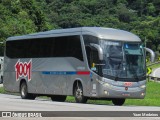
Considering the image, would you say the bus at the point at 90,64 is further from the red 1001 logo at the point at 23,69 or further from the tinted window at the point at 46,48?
the red 1001 logo at the point at 23,69

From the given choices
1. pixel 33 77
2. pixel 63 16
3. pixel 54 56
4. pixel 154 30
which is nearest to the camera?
pixel 54 56

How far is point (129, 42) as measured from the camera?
2580 centimetres

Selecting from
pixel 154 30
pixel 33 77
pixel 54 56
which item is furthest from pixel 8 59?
pixel 154 30

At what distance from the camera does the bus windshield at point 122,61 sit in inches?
980

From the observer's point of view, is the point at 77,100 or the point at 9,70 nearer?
the point at 77,100

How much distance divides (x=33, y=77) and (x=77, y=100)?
4.75 m

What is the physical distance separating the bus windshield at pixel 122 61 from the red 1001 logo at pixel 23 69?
21.7 ft

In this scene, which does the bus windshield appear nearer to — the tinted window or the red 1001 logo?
the tinted window

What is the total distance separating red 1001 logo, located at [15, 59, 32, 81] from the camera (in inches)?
1201

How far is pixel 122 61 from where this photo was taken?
25.1 m

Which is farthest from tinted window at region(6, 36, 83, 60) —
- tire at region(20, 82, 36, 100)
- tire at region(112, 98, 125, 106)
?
tire at region(112, 98, 125, 106)

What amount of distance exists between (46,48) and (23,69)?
2.79 m

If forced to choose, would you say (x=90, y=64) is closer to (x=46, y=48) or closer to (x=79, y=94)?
(x=79, y=94)

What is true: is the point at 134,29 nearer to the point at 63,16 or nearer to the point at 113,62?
the point at 63,16
